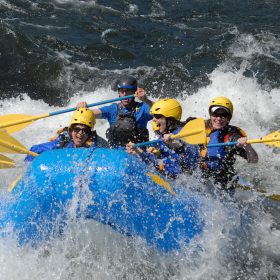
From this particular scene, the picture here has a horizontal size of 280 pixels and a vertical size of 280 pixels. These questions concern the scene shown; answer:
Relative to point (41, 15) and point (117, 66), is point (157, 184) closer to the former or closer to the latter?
point (117, 66)

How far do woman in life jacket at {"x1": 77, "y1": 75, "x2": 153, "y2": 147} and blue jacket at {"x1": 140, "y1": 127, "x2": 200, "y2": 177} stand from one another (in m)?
1.00

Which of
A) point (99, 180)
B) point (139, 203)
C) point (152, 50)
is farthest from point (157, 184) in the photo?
point (152, 50)

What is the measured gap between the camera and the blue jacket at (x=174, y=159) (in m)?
5.45

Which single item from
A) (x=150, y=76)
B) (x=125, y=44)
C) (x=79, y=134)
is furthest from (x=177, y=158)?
(x=125, y=44)

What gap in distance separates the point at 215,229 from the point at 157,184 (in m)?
1.11

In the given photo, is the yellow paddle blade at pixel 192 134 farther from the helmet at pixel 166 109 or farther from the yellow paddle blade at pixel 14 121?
the yellow paddle blade at pixel 14 121

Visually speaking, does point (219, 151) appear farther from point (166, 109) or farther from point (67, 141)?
point (67, 141)

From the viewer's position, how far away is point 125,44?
1257cm

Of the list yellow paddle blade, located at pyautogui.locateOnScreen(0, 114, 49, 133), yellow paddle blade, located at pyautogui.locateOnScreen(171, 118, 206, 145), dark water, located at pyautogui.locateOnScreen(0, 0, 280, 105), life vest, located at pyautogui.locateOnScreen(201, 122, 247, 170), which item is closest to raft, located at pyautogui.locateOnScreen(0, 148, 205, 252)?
yellow paddle blade, located at pyautogui.locateOnScreen(171, 118, 206, 145)

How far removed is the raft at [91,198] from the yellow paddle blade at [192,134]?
1.63 feet

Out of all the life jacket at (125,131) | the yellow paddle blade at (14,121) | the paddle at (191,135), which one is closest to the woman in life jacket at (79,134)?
the yellow paddle blade at (14,121)

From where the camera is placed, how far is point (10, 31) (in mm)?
12211

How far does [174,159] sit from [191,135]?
43 centimetres

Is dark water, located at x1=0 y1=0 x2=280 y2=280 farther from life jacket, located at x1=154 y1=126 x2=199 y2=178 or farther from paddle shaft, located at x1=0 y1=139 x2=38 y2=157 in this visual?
paddle shaft, located at x1=0 y1=139 x2=38 y2=157
